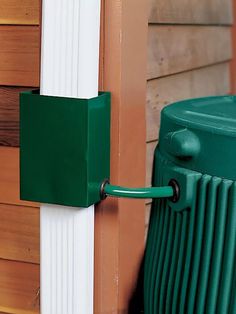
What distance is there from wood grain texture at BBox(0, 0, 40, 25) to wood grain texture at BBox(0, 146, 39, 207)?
0.81ft

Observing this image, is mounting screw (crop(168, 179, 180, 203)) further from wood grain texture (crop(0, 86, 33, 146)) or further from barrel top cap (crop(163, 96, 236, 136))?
wood grain texture (crop(0, 86, 33, 146))

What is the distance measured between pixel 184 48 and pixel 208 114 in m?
0.45

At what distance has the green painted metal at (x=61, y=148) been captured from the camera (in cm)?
122

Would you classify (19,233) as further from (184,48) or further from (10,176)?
(184,48)

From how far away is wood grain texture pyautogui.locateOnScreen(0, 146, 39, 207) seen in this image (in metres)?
1.38

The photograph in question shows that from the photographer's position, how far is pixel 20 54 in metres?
1.35

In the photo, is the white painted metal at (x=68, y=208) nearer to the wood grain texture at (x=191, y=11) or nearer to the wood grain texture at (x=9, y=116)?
the wood grain texture at (x=9, y=116)

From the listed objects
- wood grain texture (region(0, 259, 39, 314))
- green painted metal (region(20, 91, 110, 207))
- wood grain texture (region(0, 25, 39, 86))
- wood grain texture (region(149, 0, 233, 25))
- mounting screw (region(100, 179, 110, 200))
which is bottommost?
wood grain texture (region(0, 259, 39, 314))

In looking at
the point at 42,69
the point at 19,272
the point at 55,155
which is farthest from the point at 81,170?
the point at 19,272

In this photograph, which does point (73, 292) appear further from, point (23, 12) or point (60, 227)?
point (23, 12)

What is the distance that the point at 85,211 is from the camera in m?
1.27

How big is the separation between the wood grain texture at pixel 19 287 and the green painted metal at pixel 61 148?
211mm

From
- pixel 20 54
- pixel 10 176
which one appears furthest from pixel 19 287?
pixel 20 54

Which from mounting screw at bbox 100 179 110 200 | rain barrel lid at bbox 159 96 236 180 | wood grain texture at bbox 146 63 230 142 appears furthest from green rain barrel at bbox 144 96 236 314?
wood grain texture at bbox 146 63 230 142
